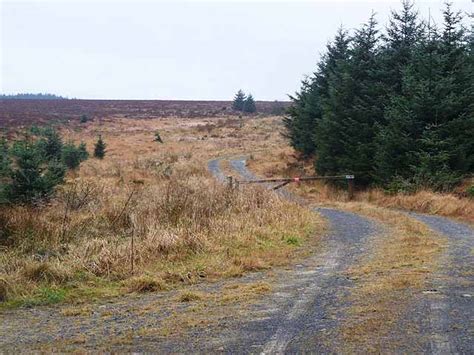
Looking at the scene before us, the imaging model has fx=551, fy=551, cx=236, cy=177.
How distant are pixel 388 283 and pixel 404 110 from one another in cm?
1215

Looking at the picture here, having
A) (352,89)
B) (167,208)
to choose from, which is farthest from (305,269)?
(352,89)

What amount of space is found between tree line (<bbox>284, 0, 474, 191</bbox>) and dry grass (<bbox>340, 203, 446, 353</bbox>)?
19.3 feet

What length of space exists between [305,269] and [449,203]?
332 inches

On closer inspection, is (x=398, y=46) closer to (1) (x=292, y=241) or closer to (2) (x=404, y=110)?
(2) (x=404, y=110)

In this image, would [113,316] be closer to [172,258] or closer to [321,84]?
[172,258]

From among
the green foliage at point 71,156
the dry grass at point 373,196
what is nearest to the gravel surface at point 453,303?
the dry grass at point 373,196

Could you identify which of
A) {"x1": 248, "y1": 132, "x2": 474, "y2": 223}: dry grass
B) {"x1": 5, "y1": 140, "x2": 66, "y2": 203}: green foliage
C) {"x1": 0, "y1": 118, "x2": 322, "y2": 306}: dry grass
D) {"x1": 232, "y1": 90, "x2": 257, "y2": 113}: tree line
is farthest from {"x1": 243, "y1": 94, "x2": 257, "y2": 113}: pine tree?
{"x1": 5, "y1": 140, "x2": 66, "y2": 203}: green foliage

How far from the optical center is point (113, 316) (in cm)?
625

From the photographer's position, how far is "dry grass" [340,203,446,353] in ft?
17.0

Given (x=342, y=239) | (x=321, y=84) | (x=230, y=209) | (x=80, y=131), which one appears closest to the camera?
(x=342, y=239)

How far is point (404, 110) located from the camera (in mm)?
18297

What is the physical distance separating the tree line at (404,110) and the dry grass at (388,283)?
587 cm

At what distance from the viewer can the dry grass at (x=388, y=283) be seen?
5188 mm

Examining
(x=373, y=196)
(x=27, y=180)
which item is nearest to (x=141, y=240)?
(x=27, y=180)
